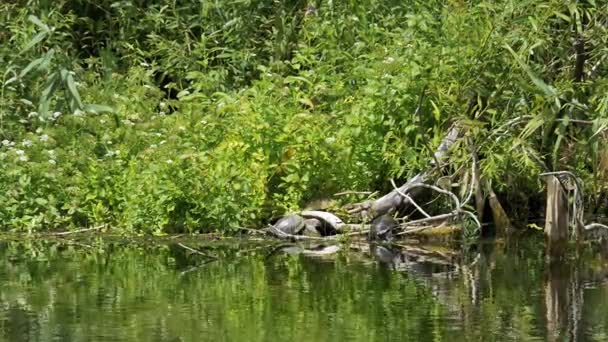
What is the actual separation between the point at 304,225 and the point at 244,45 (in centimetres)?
273

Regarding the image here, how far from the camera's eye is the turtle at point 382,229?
8.65 metres

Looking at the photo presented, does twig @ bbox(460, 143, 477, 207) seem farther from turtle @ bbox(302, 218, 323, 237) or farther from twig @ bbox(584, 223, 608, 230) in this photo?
turtle @ bbox(302, 218, 323, 237)

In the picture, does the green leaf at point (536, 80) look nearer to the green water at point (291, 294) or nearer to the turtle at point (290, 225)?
the green water at point (291, 294)

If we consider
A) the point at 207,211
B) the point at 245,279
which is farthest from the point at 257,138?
the point at 245,279

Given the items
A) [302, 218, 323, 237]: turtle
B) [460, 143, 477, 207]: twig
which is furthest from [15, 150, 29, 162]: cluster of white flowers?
[460, 143, 477, 207]: twig

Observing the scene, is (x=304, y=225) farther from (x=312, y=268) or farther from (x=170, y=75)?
(x=170, y=75)

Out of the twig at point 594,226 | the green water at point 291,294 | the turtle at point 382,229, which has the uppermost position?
the turtle at point 382,229

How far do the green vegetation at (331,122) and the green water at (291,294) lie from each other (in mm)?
513

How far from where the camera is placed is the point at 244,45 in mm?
11086

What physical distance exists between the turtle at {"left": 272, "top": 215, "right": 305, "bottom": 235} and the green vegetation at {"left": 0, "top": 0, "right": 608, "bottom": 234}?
169mm

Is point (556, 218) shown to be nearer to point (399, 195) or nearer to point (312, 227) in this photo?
point (399, 195)

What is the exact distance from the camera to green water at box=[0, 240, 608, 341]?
5.88m

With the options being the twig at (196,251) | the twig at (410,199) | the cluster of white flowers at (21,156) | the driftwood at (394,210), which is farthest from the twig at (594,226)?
the cluster of white flowers at (21,156)

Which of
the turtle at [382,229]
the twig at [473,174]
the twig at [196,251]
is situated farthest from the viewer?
the turtle at [382,229]
